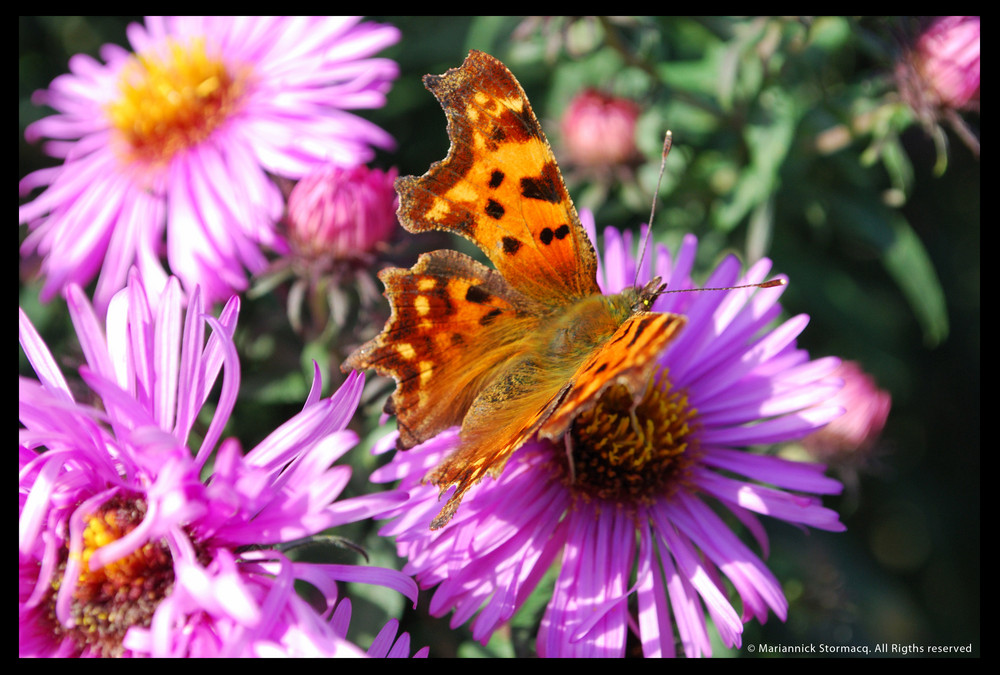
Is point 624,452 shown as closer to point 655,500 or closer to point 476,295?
point 655,500

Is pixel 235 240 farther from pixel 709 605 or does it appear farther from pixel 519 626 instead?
pixel 709 605

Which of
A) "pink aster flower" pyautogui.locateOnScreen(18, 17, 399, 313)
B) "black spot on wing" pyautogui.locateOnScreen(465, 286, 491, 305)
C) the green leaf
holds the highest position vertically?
"pink aster flower" pyautogui.locateOnScreen(18, 17, 399, 313)

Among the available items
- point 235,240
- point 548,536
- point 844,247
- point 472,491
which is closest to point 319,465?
point 472,491

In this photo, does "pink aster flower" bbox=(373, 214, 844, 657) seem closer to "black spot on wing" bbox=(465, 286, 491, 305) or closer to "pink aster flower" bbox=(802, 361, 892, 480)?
"black spot on wing" bbox=(465, 286, 491, 305)

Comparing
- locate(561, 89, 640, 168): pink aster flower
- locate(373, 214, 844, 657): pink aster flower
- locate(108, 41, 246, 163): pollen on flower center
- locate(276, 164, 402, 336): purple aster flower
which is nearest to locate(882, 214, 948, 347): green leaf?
locate(373, 214, 844, 657): pink aster flower

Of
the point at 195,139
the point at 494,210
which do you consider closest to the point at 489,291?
the point at 494,210

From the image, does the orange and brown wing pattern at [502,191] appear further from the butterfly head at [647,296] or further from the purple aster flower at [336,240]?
the purple aster flower at [336,240]
